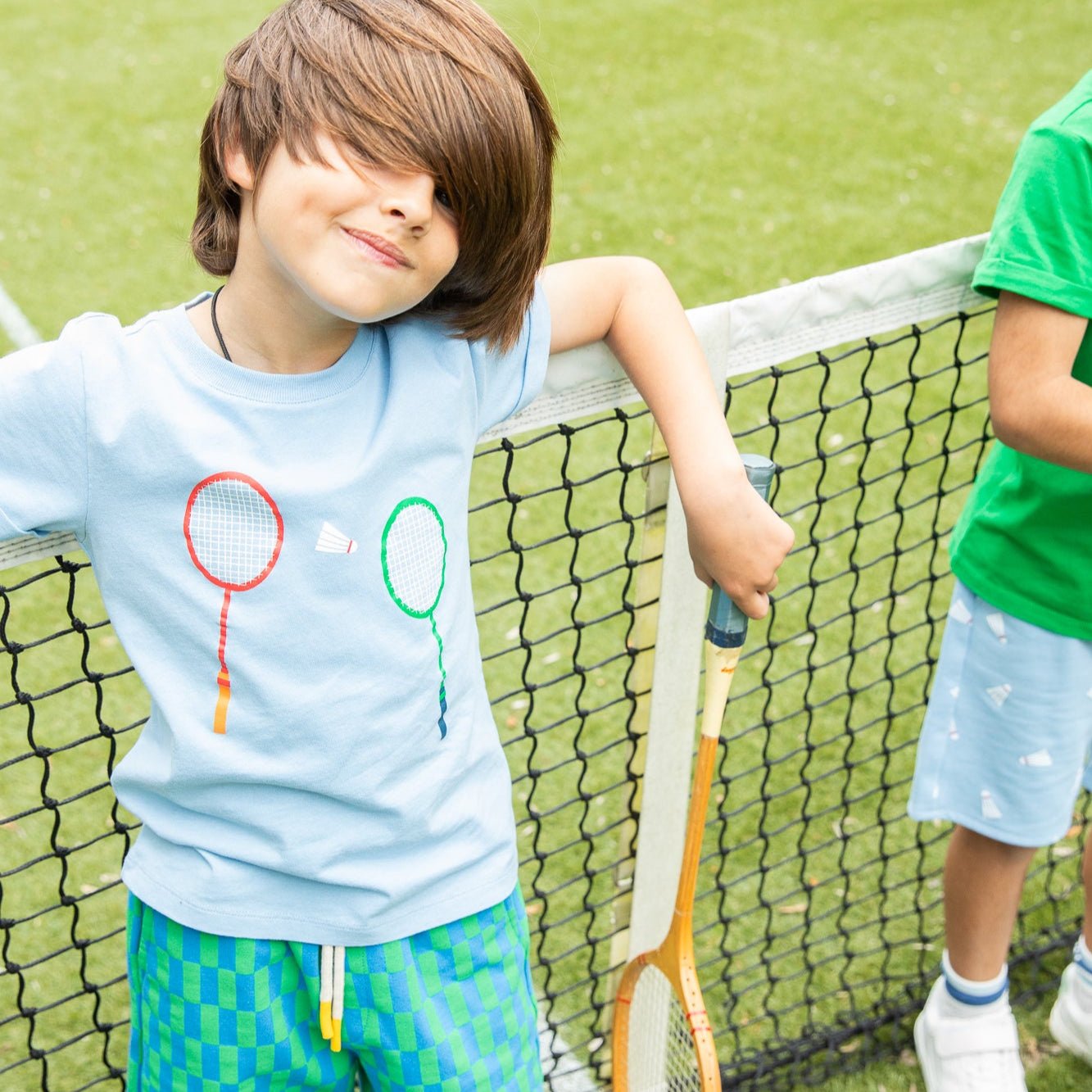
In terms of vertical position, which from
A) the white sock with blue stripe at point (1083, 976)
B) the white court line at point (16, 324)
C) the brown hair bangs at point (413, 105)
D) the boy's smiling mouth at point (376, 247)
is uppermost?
the brown hair bangs at point (413, 105)

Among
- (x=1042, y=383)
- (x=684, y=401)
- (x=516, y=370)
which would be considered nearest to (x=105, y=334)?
(x=516, y=370)

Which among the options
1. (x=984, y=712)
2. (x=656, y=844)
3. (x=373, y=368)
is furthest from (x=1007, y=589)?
(x=373, y=368)

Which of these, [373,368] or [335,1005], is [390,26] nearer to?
[373,368]

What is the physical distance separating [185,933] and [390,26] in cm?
102

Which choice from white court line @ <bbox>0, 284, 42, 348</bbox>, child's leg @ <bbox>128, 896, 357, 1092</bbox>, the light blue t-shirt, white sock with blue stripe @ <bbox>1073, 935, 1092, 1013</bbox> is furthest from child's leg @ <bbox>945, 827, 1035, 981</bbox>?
white court line @ <bbox>0, 284, 42, 348</bbox>

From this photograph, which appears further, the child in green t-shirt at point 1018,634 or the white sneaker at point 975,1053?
the white sneaker at point 975,1053

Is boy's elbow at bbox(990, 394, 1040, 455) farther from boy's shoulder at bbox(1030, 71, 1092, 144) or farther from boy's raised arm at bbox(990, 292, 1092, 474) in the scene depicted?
boy's shoulder at bbox(1030, 71, 1092, 144)

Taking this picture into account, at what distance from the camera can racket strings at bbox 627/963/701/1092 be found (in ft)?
7.47

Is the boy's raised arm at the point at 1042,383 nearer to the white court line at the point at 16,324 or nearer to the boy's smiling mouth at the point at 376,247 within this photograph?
the boy's smiling mouth at the point at 376,247

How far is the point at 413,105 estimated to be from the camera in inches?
56.9

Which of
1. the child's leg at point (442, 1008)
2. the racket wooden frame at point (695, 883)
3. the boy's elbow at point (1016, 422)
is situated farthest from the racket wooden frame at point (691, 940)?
the boy's elbow at point (1016, 422)

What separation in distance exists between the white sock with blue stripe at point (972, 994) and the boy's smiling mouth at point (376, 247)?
1.79 meters

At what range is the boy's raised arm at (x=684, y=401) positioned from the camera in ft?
5.74

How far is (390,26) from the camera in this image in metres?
1.47
